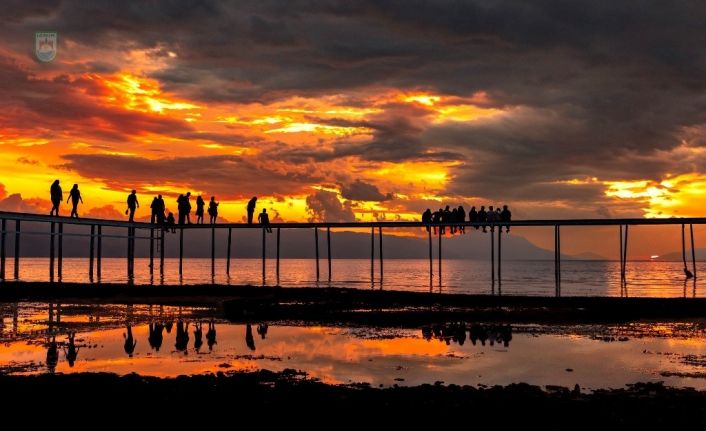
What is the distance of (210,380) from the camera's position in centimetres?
1273

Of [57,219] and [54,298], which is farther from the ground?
[57,219]

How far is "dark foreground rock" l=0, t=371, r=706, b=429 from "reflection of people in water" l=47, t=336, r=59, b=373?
149cm

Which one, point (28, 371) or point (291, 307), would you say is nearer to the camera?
point (28, 371)

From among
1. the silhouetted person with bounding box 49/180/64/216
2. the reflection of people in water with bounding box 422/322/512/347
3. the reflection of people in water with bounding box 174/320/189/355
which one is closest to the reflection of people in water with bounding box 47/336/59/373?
the reflection of people in water with bounding box 174/320/189/355

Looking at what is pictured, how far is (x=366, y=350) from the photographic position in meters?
17.5

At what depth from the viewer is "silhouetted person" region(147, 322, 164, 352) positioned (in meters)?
17.8

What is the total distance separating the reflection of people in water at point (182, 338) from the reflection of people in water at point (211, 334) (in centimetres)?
52

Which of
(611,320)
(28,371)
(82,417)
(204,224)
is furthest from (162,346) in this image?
(204,224)

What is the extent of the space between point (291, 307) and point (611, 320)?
11345 millimetres

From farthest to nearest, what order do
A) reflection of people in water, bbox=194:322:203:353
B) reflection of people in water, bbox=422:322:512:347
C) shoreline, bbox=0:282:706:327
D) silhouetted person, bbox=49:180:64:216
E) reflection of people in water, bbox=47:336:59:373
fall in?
silhouetted person, bbox=49:180:64:216 < shoreline, bbox=0:282:706:327 < reflection of people in water, bbox=422:322:512:347 < reflection of people in water, bbox=194:322:203:353 < reflection of people in water, bbox=47:336:59:373

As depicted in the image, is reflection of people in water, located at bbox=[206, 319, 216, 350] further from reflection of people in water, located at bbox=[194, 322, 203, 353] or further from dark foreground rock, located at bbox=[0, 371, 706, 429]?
dark foreground rock, located at bbox=[0, 371, 706, 429]

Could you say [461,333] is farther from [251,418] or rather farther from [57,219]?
[57,219]

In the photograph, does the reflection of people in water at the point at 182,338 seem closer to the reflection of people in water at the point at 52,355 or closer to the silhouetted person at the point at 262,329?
the silhouetted person at the point at 262,329

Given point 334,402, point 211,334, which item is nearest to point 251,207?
point 211,334
